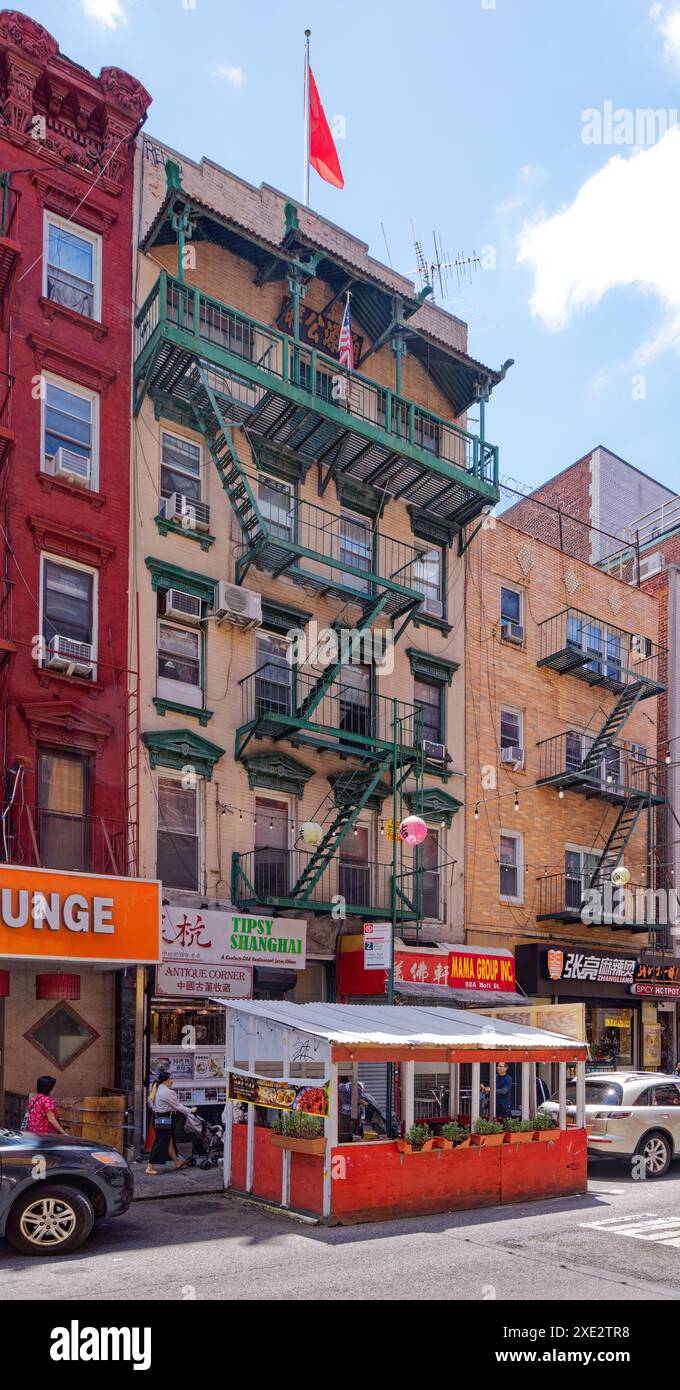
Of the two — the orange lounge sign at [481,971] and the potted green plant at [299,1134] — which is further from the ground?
the orange lounge sign at [481,971]

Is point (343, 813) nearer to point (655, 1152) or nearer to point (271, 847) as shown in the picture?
point (271, 847)

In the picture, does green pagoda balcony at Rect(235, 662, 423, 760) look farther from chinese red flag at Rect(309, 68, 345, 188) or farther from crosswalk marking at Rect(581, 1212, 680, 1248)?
chinese red flag at Rect(309, 68, 345, 188)

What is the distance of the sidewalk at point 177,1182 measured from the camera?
614 inches

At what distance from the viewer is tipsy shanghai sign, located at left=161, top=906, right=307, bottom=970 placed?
2088 cm

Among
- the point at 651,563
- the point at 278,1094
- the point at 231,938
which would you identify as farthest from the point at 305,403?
the point at 651,563

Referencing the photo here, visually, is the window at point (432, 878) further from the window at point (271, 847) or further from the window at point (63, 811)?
the window at point (63, 811)

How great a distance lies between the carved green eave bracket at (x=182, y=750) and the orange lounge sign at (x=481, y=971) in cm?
681

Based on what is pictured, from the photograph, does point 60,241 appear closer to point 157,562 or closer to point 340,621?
point 157,562

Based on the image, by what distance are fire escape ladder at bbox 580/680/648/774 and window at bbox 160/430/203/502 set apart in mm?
12446

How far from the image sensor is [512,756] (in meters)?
28.9

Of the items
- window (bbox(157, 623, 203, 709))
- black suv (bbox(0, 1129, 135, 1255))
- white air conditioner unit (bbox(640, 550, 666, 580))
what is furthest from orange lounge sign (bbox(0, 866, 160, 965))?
white air conditioner unit (bbox(640, 550, 666, 580))

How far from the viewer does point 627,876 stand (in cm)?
2808

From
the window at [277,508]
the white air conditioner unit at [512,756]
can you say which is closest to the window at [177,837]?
the window at [277,508]
